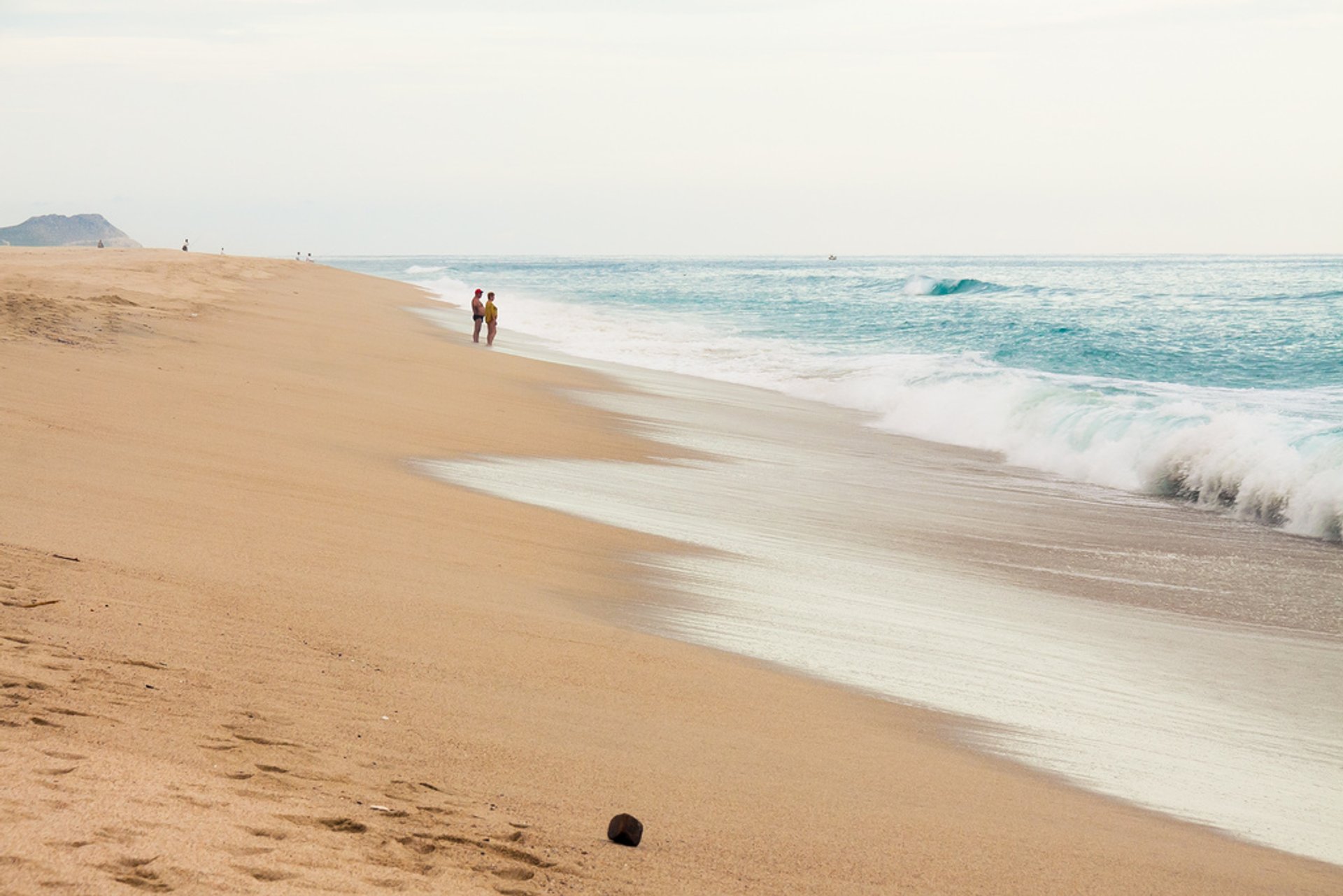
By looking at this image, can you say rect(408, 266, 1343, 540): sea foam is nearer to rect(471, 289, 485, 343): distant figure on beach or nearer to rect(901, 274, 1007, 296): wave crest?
rect(471, 289, 485, 343): distant figure on beach

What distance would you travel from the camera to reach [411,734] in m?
3.53

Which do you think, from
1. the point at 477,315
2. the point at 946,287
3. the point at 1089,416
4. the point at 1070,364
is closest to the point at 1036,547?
the point at 1089,416

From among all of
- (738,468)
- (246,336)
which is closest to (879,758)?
(738,468)

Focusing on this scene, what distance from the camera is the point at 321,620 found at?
4.47 m

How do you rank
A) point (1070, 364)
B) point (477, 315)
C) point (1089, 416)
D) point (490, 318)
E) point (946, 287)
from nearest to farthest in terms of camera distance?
1. point (1089, 416)
2. point (490, 318)
3. point (1070, 364)
4. point (477, 315)
5. point (946, 287)

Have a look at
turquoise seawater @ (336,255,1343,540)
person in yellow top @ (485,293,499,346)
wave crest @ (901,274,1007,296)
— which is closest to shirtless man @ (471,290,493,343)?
person in yellow top @ (485,293,499,346)

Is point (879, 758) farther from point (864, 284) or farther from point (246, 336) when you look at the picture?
point (864, 284)

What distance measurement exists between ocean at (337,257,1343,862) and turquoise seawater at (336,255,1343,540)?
2.6 inches

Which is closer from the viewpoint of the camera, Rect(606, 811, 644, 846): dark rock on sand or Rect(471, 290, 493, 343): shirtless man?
Rect(606, 811, 644, 846): dark rock on sand

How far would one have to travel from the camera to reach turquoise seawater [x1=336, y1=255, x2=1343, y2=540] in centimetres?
1100

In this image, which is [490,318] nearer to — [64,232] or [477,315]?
[477,315]

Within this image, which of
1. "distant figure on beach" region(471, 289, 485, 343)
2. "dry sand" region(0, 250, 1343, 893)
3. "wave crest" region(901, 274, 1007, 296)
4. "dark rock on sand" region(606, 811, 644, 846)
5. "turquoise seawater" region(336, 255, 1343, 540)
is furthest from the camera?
"wave crest" region(901, 274, 1007, 296)

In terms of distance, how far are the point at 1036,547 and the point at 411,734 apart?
6.16 m

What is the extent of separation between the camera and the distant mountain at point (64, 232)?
150375mm
